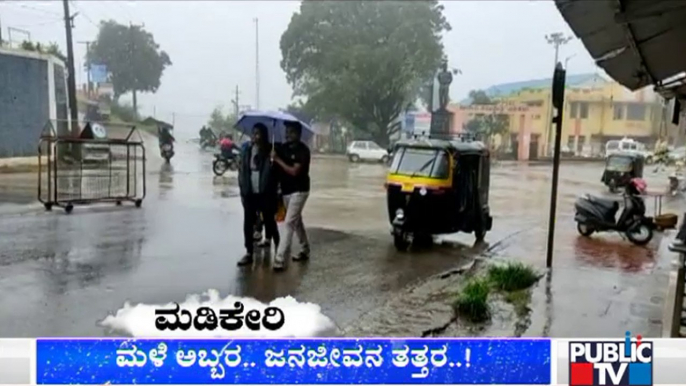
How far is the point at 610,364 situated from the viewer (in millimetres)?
2223

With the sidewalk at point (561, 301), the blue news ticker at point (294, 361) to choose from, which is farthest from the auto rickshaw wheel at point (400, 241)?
the blue news ticker at point (294, 361)

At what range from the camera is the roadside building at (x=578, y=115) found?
4.14m

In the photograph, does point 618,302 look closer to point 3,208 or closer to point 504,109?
point 504,109

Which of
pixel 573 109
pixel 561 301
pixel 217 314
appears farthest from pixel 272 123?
pixel 573 109

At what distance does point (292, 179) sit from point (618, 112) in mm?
2597

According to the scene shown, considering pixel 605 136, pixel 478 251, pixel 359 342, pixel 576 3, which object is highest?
pixel 576 3

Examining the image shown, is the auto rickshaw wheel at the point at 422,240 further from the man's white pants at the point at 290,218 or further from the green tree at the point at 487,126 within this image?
the man's white pants at the point at 290,218

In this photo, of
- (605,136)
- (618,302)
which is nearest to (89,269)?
(618,302)

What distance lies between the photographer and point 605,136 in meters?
5.45

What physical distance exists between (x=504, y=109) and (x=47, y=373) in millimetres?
3243

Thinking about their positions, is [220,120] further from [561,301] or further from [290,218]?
[561,301]

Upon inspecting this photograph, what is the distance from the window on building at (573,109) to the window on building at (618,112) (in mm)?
299

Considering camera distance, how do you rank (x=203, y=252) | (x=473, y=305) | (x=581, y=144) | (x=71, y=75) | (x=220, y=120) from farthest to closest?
1. (x=581, y=144)
2. (x=71, y=75)
3. (x=203, y=252)
4. (x=473, y=305)
5. (x=220, y=120)

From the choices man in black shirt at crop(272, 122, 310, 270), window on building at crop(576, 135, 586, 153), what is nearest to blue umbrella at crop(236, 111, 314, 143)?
man in black shirt at crop(272, 122, 310, 270)
